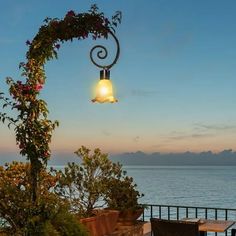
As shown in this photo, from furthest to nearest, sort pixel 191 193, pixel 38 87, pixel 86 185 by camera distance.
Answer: pixel 191 193, pixel 86 185, pixel 38 87

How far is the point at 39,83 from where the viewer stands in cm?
500

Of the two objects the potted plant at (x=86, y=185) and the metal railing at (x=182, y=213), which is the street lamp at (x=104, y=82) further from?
the metal railing at (x=182, y=213)

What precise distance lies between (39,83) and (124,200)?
10.6 ft

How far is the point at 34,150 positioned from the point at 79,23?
126 centimetres

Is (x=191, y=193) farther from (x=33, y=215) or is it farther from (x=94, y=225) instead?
(x=33, y=215)

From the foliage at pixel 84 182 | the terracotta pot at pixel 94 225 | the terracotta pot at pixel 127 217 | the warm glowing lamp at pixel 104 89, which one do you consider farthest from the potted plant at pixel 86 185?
the warm glowing lamp at pixel 104 89

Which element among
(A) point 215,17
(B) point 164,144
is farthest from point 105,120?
(B) point 164,144

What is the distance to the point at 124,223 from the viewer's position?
24.9ft

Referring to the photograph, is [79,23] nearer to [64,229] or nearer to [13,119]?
[13,119]

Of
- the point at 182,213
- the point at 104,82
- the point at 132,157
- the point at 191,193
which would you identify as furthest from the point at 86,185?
the point at 191,193

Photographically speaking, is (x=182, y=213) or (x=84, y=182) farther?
(x=182, y=213)

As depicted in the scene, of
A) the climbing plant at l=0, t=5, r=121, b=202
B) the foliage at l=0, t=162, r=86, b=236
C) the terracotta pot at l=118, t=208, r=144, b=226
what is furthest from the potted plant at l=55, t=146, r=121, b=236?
the climbing plant at l=0, t=5, r=121, b=202

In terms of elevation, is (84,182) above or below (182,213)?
above

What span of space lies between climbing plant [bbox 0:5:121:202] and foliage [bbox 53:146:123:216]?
2.27 meters
